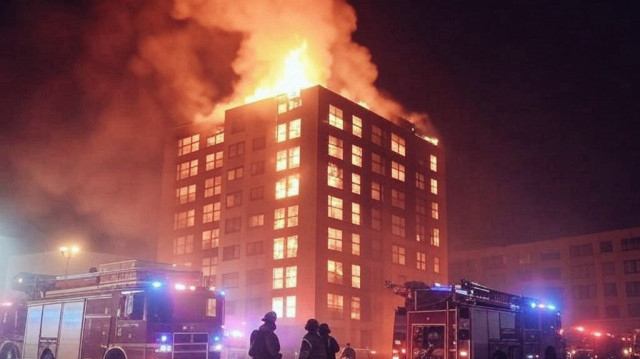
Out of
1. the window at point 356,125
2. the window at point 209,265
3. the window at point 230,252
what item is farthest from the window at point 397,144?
the window at point 209,265

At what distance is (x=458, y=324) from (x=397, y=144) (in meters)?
48.0

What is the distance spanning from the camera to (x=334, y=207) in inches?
2277

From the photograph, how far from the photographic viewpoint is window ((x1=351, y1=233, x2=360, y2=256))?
5875cm

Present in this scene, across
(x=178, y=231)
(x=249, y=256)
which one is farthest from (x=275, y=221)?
(x=178, y=231)

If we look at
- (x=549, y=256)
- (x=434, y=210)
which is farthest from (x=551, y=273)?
(x=434, y=210)

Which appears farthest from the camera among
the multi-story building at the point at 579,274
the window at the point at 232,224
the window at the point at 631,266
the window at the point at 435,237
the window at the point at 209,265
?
the multi-story building at the point at 579,274

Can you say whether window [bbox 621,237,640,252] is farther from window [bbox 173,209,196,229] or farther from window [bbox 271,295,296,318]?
window [bbox 173,209,196,229]

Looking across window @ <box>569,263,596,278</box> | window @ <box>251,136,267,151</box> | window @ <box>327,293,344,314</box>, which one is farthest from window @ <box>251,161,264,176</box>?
window @ <box>569,263,596,278</box>

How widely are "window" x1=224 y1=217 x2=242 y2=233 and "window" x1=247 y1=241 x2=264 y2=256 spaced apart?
2634 millimetres

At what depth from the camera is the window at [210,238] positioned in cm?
6600

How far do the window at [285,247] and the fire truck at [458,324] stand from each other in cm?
3404

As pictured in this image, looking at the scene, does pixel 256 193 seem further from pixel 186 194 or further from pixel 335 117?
pixel 186 194

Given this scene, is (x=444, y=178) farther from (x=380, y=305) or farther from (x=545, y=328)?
(x=545, y=328)

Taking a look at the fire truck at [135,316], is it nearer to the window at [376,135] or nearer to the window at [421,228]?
the window at [376,135]
